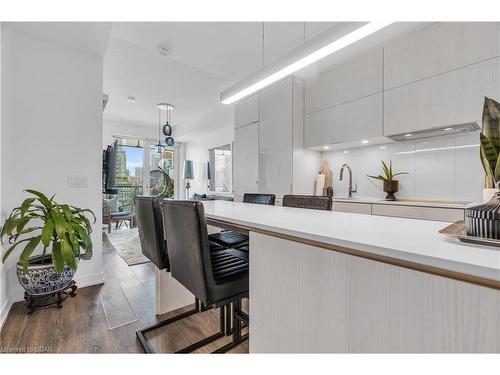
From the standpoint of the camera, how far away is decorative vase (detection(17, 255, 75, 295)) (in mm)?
1835

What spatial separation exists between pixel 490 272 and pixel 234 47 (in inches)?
111

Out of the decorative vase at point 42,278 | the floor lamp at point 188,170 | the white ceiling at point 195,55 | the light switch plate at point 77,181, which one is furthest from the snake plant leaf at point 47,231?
the floor lamp at point 188,170

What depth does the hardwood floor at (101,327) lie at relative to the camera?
1.46m

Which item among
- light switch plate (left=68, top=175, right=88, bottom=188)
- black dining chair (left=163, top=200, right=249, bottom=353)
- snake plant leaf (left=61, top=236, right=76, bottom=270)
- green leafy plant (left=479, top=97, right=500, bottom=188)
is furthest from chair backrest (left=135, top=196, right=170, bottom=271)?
green leafy plant (left=479, top=97, right=500, bottom=188)

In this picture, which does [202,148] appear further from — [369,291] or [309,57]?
[369,291]

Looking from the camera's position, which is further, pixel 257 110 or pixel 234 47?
pixel 257 110

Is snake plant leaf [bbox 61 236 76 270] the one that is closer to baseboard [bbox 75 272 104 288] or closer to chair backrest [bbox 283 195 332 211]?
baseboard [bbox 75 272 104 288]

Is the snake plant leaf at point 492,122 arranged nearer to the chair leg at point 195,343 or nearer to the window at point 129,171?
the chair leg at point 195,343

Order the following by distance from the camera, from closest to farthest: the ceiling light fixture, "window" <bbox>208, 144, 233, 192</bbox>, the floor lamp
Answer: the ceiling light fixture → "window" <bbox>208, 144, 233, 192</bbox> → the floor lamp

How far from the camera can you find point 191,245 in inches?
39.8

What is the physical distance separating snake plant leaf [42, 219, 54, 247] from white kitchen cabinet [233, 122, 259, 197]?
8.19 feet
